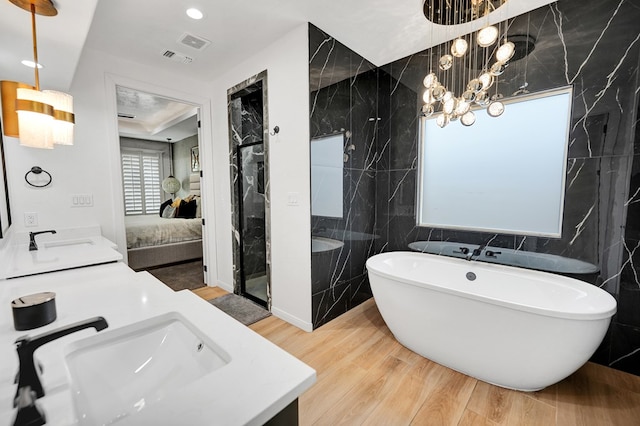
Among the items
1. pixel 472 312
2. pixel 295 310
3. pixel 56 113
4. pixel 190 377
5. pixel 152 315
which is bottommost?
pixel 295 310

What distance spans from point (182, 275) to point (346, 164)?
310cm

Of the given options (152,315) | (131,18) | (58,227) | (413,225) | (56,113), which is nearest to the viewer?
(152,315)

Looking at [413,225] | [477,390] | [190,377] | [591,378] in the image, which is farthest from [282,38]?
[591,378]

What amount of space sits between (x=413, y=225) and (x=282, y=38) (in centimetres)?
229

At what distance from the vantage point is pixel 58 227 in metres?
2.49

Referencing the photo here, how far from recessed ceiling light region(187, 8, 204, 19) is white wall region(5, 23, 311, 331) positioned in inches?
26.7

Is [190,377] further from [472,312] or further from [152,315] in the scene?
[472,312]

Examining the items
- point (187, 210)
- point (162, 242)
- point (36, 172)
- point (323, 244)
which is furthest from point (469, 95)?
point (187, 210)

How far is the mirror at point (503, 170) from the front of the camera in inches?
87.9

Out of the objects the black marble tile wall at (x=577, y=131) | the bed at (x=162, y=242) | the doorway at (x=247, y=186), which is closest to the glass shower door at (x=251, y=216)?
the doorway at (x=247, y=186)

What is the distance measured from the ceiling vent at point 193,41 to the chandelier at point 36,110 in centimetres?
127

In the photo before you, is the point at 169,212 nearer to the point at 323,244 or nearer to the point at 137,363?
the point at 323,244

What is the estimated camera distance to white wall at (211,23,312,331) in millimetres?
2434

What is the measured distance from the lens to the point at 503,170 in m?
2.51
